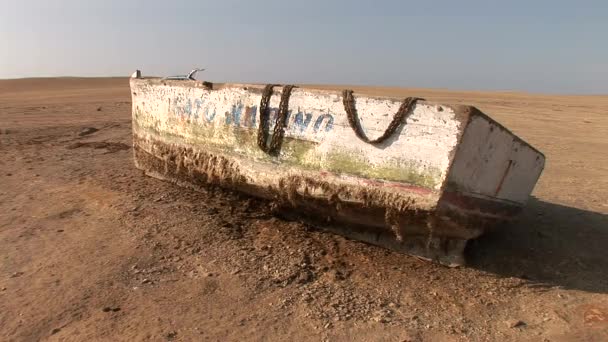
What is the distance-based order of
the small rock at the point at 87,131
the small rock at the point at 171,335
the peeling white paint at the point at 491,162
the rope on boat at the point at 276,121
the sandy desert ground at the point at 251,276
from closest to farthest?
1. the small rock at the point at 171,335
2. the sandy desert ground at the point at 251,276
3. the peeling white paint at the point at 491,162
4. the rope on boat at the point at 276,121
5. the small rock at the point at 87,131

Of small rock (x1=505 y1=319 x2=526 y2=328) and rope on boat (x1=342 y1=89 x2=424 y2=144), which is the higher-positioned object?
rope on boat (x1=342 y1=89 x2=424 y2=144)

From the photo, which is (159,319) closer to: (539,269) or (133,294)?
(133,294)

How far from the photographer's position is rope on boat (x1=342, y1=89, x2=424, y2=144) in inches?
159

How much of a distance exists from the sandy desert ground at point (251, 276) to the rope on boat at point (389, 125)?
105 centimetres

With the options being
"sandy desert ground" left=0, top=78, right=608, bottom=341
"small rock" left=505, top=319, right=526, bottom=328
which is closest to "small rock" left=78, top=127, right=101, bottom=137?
"sandy desert ground" left=0, top=78, right=608, bottom=341

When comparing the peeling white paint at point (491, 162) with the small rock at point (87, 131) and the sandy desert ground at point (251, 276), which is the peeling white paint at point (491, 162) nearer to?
the sandy desert ground at point (251, 276)

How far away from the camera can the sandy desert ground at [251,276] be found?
344 cm

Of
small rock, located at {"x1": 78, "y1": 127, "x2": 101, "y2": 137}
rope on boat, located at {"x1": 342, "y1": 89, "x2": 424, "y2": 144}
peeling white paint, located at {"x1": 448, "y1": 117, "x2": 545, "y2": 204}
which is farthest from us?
small rock, located at {"x1": 78, "y1": 127, "x2": 101, "y2": 137}

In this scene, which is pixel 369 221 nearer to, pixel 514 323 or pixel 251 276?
pixel 251 276

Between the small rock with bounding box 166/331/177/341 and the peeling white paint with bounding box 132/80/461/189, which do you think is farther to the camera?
the peeling white paint with bounding box 132/80/461/189

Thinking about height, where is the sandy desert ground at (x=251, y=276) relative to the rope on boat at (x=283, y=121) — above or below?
below

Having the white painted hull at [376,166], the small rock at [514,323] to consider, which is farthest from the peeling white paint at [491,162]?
the small rock at [514,323]

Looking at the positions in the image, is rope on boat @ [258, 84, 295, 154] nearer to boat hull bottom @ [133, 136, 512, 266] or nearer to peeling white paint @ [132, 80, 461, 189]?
peeling white paint @ [132, 80, 461, 189]

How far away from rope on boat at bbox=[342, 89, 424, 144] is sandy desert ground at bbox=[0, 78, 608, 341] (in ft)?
3.45
